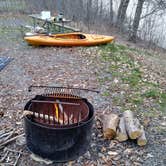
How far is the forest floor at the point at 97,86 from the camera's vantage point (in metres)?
3.24

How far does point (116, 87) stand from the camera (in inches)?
198

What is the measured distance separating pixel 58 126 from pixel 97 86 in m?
2.32

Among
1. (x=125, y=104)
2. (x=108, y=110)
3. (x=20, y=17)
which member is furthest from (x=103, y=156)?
(x=20, y=17)

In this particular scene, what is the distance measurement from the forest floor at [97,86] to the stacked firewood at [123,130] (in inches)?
3.6

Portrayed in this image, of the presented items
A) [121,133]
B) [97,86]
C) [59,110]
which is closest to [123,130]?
[121,133]

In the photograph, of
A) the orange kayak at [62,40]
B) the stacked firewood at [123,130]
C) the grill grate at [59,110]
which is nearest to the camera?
the grill grate at [59,110]

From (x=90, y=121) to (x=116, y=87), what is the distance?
2.15 metres

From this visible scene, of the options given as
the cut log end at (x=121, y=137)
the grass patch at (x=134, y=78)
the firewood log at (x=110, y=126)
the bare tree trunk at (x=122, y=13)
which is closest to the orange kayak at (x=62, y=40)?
the grass patch at (x=134, y=78)

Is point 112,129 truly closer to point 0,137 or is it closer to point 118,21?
point 0,137

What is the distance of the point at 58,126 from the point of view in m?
2.83

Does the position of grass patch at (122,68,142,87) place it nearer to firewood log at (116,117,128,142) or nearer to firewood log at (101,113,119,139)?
firewood log at (101,113,119,139)

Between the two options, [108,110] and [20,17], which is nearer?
[108,110]

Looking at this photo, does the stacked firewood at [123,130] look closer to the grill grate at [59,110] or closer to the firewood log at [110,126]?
the firewood log at [110,126]

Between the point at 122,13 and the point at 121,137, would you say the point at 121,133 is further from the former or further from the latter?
the point at 122,13
